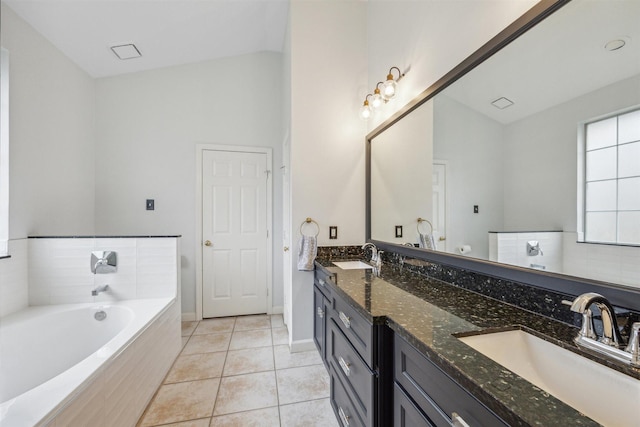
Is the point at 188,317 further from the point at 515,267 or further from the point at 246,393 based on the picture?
the point at 515,267

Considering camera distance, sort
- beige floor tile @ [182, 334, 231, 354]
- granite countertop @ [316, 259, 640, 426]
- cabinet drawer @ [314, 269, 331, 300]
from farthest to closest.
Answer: beige floor tile @ [182, 334, 231, 354]
cabinet drawer @ [314, 269, 331, 300]
granite countertop @ [316, 259, 640, 426]

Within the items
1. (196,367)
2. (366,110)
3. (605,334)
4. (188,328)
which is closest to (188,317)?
(188,328)

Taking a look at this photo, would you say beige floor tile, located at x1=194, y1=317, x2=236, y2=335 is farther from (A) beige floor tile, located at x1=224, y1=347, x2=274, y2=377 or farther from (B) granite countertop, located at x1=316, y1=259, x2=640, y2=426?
(B) granite countertop, located at x1=316, y1=259, x2=640, y2=426

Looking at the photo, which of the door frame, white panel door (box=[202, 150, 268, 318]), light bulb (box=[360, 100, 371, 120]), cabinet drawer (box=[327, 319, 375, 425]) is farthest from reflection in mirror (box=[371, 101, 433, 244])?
white panel door (box=[202, 150, 268, 318])

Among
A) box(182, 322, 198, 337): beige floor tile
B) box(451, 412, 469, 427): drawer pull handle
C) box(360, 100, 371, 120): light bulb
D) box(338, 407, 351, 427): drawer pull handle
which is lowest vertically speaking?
box(182, 322, 198, 337): beige floor tile

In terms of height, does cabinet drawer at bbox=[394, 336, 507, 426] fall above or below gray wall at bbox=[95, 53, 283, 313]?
below

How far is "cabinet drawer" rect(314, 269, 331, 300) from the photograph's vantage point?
5.85ft

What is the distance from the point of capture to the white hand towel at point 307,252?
223 centimetres

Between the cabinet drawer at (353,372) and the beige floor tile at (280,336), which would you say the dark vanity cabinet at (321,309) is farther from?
the beige floor tile at (280,336)

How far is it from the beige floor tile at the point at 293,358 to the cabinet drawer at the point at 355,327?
86 centimetres

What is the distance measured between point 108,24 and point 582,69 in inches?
120

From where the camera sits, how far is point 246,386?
6.15 ft

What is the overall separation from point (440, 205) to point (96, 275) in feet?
8.52

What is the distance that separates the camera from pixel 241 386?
1.87m
